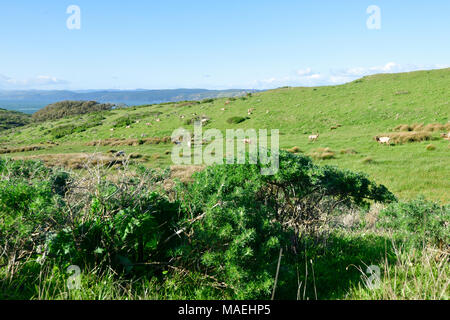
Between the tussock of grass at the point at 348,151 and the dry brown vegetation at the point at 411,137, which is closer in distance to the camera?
the tussock of grass at the point at 348,151

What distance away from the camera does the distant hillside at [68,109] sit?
354 ft

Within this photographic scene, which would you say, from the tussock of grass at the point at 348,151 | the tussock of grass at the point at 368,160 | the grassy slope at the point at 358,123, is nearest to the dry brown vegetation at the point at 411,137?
the grassy slope at the point at 358,123

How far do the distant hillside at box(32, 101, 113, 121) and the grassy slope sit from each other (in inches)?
1726

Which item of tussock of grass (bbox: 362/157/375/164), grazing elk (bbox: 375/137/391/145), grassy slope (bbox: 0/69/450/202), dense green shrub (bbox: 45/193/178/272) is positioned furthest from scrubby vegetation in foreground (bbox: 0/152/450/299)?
grazing elk (bbox: 375/137/391/145)

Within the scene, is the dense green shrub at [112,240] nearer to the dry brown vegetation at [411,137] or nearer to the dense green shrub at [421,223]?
the dense green shrub at [421,223]

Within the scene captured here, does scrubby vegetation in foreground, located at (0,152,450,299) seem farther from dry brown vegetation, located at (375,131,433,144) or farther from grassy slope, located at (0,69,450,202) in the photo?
dry brown vegetation, located at (375,131,433,144)

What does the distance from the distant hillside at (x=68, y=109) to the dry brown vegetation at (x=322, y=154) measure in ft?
315

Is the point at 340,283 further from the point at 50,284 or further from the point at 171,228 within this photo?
the point at 50,284

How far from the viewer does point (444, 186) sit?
1355cm

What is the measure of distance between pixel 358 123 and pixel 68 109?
10877cm

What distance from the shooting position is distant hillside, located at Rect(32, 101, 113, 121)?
10781 centimetres

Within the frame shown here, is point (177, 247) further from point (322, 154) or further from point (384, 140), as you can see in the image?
point (384, 140)

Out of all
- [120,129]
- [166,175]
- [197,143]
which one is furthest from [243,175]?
[120,129]

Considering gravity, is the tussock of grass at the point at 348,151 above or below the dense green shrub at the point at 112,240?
below
